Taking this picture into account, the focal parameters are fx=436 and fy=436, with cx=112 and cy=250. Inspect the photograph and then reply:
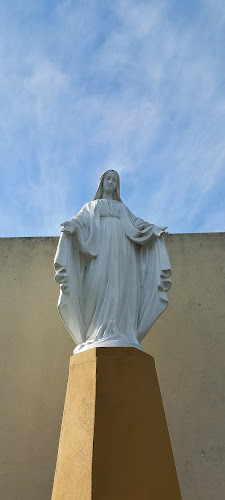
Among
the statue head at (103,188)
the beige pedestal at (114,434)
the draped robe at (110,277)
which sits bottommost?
the beige pedestal at (114,434)

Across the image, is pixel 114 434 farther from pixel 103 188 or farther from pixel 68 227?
pixel 103 188

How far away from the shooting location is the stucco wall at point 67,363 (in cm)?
409

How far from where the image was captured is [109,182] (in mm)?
4289

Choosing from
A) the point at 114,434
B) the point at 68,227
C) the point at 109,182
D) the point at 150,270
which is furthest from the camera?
the point at 109,182

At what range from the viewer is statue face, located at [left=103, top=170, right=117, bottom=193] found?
169 inches

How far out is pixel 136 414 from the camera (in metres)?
2.75

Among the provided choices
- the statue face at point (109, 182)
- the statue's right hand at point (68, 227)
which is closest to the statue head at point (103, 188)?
the statue face at point (109, 182)

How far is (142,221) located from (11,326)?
204cm

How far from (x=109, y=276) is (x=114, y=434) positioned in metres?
1.27

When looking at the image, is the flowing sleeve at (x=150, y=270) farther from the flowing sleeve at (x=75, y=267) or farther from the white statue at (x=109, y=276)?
the flowing sleeve at (x=75, y=267)

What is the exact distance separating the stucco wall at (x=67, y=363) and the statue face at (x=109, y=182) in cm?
152

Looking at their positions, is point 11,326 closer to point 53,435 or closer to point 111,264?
point 53,435

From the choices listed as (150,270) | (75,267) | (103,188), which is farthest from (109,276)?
(103,188)

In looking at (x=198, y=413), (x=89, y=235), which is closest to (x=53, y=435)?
(x=198, y=413)
